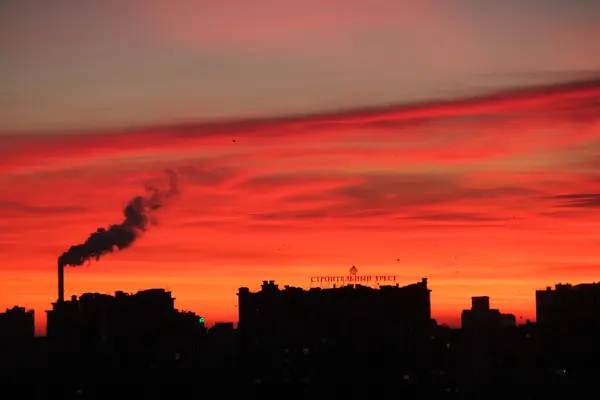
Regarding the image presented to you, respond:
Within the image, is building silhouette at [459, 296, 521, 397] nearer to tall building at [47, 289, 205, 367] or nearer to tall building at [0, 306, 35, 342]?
tall building at [47, 289, 205, 367]

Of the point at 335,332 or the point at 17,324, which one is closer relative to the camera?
the point at 335,332

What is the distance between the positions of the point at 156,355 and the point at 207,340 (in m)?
12.5

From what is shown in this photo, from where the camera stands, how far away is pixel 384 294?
14662 centimetres

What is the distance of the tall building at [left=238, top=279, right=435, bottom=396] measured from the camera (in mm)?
130500

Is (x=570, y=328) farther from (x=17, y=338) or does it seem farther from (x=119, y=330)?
(x=17, y=338)

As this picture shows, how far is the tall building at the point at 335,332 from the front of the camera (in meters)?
130

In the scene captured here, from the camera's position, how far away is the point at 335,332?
14262cm

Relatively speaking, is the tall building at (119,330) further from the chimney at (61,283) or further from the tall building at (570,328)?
the tall building at (570,328)

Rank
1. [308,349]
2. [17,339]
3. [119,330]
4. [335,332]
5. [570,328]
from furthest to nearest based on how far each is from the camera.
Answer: [17,339] → [570,328] → [335,332] → [119,330] → [308,349]

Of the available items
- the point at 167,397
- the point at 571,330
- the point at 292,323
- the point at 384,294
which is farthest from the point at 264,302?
the point at 571,330

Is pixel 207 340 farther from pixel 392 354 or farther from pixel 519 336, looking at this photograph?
pixel 519 336

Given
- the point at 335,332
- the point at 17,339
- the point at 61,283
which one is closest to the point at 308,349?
the point at 335,332

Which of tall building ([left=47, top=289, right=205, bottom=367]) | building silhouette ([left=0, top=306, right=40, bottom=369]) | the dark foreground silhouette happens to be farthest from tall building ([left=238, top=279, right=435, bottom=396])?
building silhouette ([left=0, top=306, right=40, bottom=369])

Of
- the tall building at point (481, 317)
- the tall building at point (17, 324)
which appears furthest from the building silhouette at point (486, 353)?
the tall building at point (17, 324)
